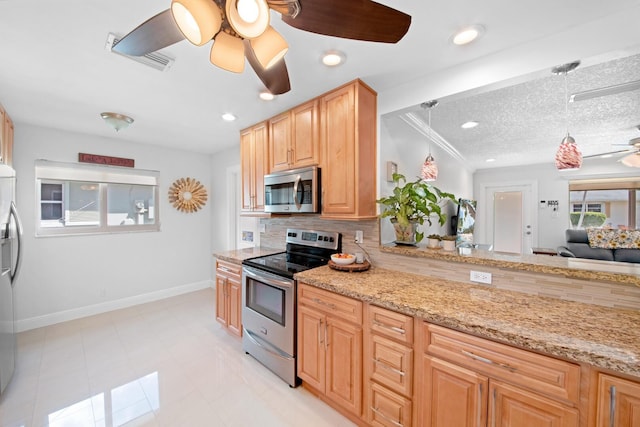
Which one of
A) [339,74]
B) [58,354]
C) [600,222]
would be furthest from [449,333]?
[600,222]

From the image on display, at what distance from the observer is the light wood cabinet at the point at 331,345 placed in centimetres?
157

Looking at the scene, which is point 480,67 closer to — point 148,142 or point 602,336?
point 602,336

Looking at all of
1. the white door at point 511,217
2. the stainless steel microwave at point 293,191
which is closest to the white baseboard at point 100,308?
the stainless steel microwave at point 293,191

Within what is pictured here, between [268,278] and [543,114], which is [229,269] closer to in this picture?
[268,278]

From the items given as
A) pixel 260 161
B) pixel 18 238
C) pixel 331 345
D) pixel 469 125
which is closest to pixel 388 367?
pixel 331 345

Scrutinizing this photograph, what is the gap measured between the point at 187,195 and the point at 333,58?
3.50 metres

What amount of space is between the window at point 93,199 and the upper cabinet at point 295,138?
2.40 meters

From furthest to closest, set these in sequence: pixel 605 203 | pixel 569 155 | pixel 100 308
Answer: pixel 605 203 → pixel 100 308 → pixel 569 155

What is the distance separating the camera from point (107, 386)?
1.98m

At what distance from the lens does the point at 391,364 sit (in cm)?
141

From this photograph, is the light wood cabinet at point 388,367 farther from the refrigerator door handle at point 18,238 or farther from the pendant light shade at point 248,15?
the refrigerator door handle at point 18,238

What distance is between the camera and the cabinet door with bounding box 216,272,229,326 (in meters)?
2.71

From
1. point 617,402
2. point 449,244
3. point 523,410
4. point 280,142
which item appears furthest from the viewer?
point 280,142

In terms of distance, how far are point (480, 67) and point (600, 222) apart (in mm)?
5668
